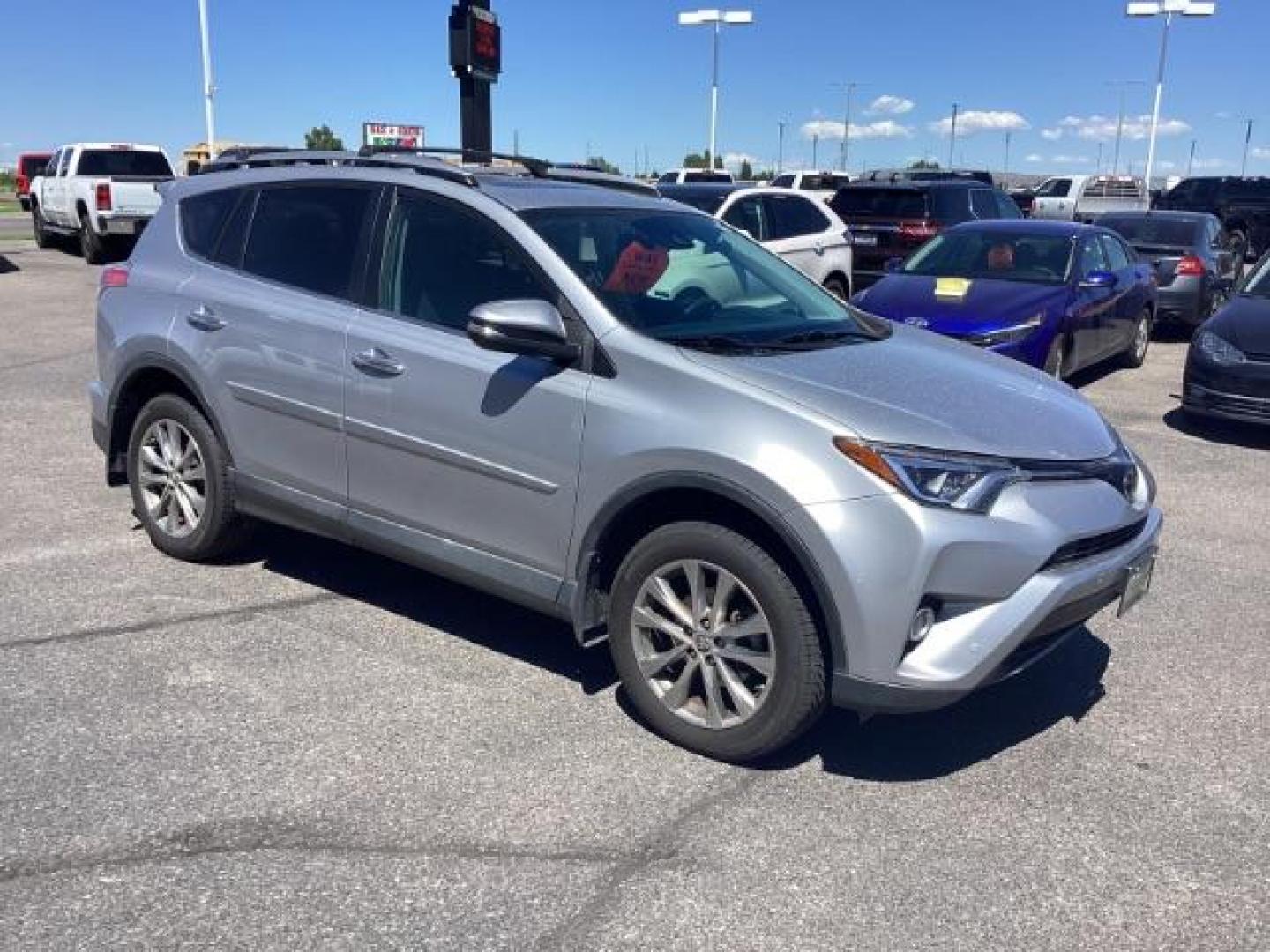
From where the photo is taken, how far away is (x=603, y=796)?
3357mm

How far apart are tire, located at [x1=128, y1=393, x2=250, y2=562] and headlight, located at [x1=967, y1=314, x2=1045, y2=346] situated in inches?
217

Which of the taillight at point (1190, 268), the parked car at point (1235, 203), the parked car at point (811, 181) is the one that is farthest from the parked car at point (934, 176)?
the taillight at point (1190, 268)

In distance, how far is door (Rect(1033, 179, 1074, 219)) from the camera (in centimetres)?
2942

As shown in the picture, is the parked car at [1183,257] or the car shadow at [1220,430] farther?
the parked car at [1183,257]

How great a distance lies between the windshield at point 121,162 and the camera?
2081 centimetres

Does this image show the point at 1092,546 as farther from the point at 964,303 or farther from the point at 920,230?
the point at 920,230

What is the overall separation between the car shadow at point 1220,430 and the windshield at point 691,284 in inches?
199

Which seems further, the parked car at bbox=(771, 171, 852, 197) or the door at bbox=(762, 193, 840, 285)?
the parked car at bbox=(771, 171, 852, 197)

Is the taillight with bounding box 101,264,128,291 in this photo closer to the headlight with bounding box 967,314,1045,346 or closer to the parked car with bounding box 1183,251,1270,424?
the headlight with bounding box 967,314,1045,346

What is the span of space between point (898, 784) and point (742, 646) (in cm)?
64

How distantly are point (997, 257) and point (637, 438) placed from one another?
7133 millimetres

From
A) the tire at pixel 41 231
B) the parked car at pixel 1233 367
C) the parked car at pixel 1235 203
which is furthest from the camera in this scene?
the parked car at pixel 1235 203

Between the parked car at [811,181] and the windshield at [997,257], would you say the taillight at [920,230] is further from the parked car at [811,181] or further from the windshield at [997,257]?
the parked car at [811,181]

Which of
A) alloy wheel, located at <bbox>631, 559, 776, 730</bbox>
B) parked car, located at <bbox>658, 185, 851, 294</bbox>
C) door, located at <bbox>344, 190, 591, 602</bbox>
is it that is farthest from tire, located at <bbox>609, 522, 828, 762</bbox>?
parked car, located at <bbox>658, 185, 851, 294</bbox>
